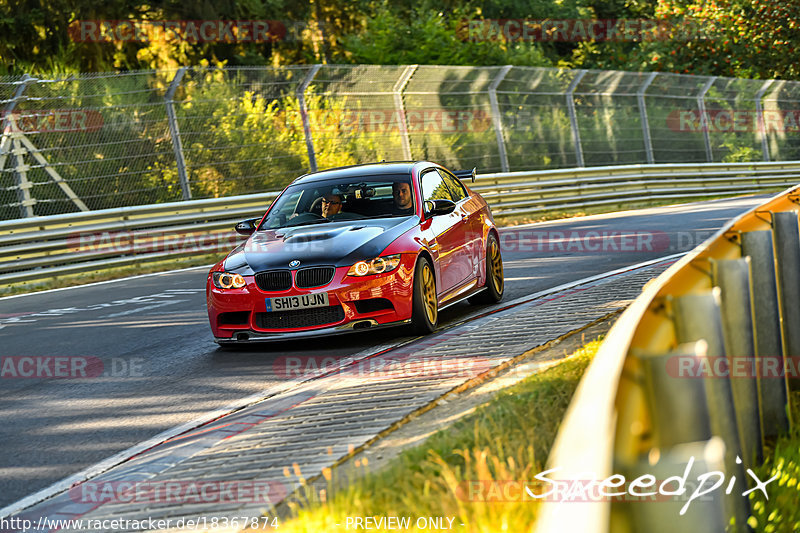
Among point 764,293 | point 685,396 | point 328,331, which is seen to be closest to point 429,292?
point 328,331

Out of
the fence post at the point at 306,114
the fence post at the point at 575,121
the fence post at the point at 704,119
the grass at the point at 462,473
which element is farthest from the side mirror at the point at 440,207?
the fence post at the point at 704,119

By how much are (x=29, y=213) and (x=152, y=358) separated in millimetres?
9245

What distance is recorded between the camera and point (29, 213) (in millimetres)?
17406

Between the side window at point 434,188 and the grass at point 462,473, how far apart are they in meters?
4.48

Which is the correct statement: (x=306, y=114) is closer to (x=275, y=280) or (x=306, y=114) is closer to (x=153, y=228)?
(x=153, y=228)

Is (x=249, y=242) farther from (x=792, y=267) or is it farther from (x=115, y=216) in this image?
(x=115, y=216)

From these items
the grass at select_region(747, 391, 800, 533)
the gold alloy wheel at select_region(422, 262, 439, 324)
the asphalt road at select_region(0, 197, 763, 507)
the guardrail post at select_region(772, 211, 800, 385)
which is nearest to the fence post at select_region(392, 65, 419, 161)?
the asphalt road at select_region(0, 197, 763, 507)

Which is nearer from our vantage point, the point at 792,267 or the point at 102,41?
the point at 792,267

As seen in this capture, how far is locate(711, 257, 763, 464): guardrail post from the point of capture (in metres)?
4.52

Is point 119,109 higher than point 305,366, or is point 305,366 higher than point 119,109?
point 119,109

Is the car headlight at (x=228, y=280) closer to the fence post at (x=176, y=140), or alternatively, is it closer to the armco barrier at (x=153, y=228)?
the armco barrier at (x=153, y=228)

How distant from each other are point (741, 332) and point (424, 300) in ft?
15.2

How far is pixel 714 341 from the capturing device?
152 inches

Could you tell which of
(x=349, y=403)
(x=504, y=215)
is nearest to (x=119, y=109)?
(x=504, y=215)
